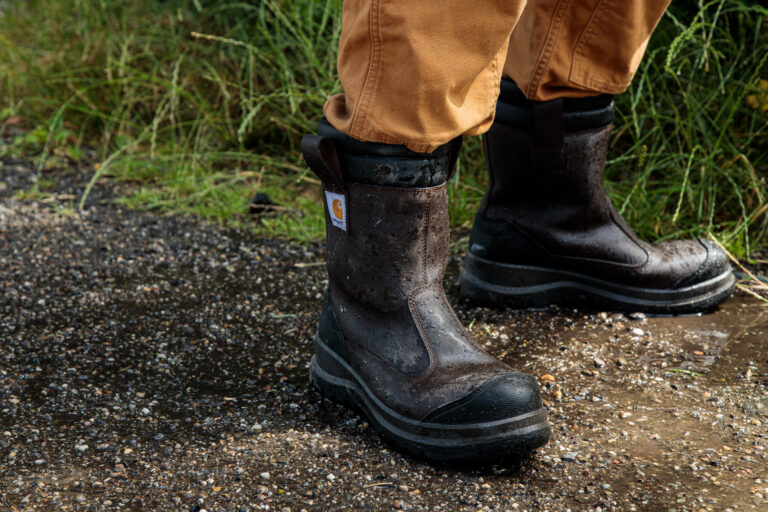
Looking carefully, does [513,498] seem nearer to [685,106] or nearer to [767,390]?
[767,390]

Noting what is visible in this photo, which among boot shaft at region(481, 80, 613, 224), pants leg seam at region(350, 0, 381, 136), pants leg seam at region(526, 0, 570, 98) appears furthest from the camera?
boot shaft at region(481, 80, 613, 224)

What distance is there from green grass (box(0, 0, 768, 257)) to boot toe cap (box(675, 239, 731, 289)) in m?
0.20

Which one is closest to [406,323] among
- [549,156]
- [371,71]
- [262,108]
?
[371,71]

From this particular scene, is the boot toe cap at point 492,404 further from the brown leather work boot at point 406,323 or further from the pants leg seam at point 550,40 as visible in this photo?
the pants leg seam at point 550,40

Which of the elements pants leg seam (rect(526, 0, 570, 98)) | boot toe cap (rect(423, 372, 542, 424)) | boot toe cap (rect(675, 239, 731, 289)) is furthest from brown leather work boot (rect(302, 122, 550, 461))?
boot toe cap (rect(675, 239, 731, 289))

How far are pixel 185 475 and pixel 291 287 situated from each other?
2.83ft

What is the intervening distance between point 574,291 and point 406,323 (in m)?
0.64

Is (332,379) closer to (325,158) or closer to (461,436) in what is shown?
(461,436)

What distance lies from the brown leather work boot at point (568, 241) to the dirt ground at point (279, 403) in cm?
5

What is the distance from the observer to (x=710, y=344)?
5.38 ft

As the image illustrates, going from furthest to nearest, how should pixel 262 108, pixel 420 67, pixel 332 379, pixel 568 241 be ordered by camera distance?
pixel 262 108 → pixel 568 241 → pixel 332 379 → pixel 420 67

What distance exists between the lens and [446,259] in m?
1.39

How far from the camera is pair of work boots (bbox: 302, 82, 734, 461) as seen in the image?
1229 mm

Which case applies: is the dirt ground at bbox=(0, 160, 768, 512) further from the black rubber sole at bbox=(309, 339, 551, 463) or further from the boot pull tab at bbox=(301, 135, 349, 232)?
the boot pull tab at bbox=(301, 135, 349, 232)
